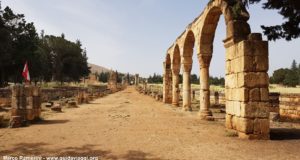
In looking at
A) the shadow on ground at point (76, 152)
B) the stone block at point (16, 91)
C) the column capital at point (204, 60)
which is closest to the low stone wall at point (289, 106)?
the column capital at point (204, 60)

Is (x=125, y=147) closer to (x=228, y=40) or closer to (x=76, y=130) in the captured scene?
(x=76, y=130)

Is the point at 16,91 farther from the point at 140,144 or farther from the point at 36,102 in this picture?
the point at 140,144

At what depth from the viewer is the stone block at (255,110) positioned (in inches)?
328

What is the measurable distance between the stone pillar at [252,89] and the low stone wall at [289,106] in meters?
6.38

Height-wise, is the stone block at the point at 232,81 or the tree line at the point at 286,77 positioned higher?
the tree line at the point at 286,77

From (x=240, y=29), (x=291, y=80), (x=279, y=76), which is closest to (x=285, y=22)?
(x=240, y=29)

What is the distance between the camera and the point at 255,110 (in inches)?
330

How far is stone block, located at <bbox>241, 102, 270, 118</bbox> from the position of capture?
8.33 metres

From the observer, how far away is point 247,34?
9.21 meters

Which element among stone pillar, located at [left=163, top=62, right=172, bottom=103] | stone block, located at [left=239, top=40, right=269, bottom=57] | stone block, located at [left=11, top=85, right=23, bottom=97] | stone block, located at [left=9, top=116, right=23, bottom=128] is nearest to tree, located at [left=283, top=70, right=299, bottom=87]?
stone pillar, located at [left=163, top=62, right=172, bottom=103]

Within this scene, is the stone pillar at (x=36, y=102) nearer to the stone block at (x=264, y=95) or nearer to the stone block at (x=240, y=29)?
the stone block at (x=240, y=29)

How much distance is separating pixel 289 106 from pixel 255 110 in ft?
22.9

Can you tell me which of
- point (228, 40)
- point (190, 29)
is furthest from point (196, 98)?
point (228, 40)

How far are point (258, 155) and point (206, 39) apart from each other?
8.23m
